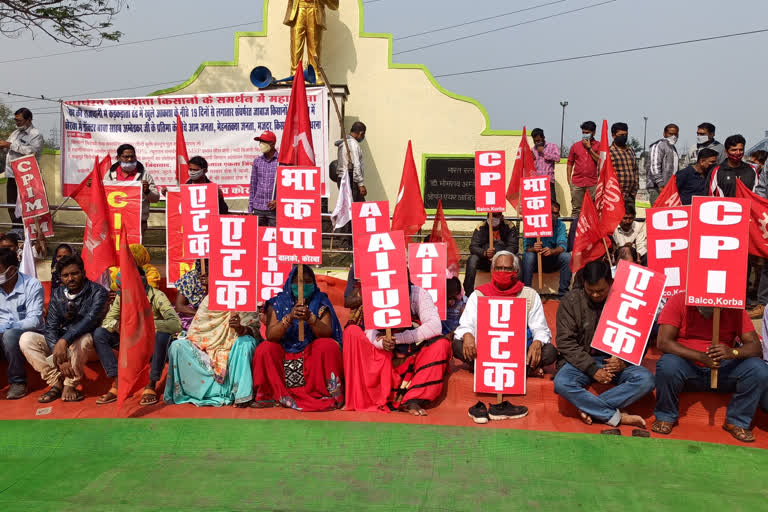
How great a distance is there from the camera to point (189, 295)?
6.69 m

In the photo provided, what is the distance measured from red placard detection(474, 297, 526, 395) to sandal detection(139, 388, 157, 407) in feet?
8.74

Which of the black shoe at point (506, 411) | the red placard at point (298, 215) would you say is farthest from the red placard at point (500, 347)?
the red placard at point (298, 215)

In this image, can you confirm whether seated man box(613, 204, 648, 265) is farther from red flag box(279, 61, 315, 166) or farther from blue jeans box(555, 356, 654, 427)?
red flag box(279, 61, 315, 166)

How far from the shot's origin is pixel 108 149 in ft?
36.7

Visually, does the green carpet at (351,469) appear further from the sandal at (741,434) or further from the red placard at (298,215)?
the red placard at (298,215)

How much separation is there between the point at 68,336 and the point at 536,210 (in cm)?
504

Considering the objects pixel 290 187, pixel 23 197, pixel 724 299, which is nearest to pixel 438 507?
pixel 724 299

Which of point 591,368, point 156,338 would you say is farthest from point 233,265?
point 591,368

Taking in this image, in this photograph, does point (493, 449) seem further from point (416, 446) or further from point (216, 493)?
point (216, 493)

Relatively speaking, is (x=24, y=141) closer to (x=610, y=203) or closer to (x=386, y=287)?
(x=386, y=287)

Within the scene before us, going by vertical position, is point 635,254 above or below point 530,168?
below

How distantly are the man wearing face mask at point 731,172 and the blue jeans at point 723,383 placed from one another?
3.18 metres

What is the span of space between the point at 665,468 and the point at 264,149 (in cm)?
578

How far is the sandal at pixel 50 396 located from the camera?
626cm
